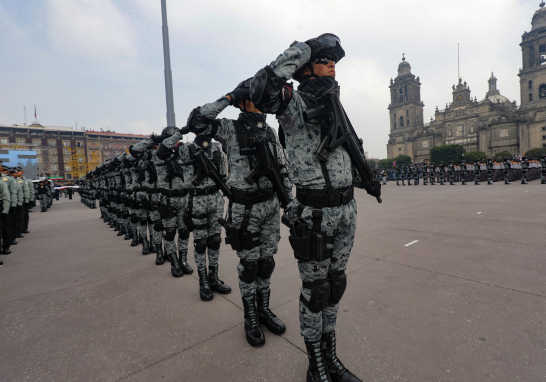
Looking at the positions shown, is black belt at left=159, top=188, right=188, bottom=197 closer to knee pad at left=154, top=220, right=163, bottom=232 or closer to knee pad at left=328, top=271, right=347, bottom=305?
knee pad at left=154, top=220, right=163, bottom=232

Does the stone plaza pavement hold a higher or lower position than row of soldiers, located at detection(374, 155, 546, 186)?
lower

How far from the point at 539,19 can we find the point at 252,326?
10630 cm

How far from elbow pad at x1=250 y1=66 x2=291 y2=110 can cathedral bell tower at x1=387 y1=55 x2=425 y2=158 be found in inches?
3568

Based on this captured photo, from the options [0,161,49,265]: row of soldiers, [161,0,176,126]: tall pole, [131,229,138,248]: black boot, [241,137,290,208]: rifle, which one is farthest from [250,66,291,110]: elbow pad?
[161,0,176,126]: tall pole

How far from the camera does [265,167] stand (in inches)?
96.0

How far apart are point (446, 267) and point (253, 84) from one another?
3.55 meters

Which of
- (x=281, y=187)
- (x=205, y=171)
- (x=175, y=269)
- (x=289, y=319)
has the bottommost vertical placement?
(x=289, y=319)

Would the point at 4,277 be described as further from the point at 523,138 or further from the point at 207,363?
the point at 523,138

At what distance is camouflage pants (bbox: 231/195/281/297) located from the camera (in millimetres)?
2424

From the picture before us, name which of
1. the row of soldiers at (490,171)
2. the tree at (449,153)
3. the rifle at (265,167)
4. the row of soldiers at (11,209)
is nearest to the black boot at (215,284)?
the rifle at (265,167)

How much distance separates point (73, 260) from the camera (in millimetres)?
4988

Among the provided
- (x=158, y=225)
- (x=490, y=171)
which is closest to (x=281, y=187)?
(x=158, y=225)

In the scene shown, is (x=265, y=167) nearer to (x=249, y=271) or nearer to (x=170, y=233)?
(x=249, y=271)

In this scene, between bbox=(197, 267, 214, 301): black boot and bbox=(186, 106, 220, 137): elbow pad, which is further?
bbox=(197, 267, 214, 301): black boot
